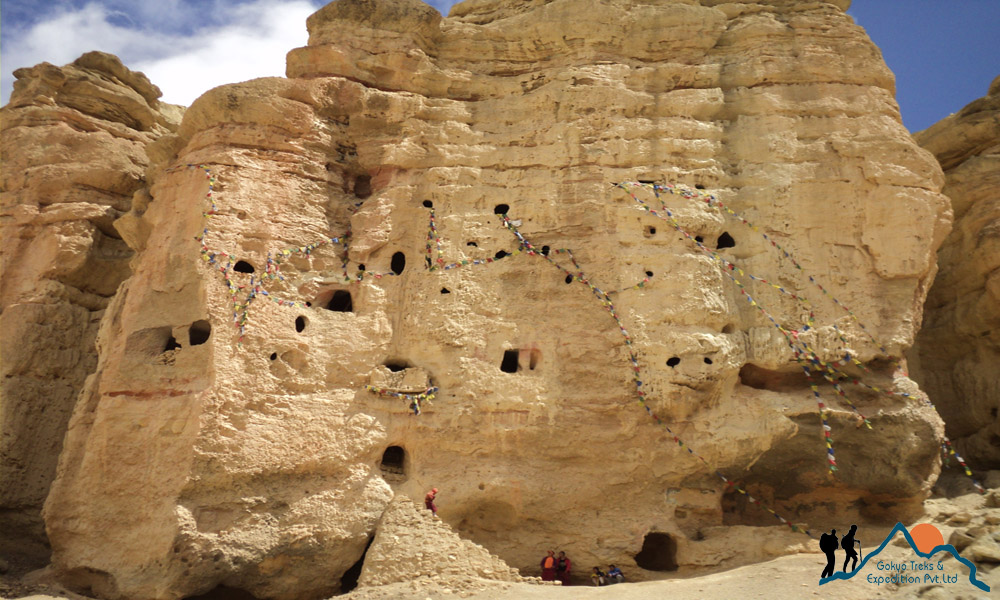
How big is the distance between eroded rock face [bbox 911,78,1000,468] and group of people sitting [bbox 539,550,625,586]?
8121mm

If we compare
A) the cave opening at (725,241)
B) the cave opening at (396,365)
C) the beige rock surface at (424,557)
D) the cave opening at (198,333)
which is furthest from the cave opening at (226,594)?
the cave opening at (725,241)

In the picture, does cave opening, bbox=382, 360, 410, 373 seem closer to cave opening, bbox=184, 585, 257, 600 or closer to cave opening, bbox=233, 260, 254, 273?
cave opening, bbox=233, 260, 254, 273

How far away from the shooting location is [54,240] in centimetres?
1284

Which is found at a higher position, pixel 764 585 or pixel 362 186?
pixel 362 186

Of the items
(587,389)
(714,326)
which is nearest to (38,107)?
(587,389)

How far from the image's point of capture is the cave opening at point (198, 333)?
9992 mm

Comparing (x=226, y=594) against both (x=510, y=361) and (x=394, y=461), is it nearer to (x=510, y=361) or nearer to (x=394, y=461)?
(x=394, y=461)

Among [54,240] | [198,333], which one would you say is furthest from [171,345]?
[54,240]

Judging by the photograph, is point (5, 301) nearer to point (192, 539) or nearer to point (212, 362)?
point (212, 362)

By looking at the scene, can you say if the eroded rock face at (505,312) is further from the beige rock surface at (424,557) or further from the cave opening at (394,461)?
the beige rock surface at (424,557)

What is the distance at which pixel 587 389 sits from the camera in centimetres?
1023

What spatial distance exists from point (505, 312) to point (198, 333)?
4.19 meters

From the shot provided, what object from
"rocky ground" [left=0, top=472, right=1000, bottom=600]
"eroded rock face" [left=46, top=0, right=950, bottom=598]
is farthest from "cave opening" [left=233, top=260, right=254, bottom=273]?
"rocky ground" [left=0, top=472, right=1000, bottom=600]

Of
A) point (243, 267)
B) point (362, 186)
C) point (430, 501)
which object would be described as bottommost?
point (430, 501)
